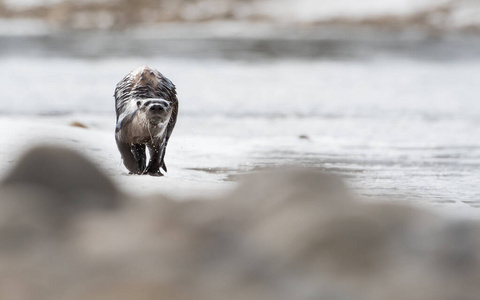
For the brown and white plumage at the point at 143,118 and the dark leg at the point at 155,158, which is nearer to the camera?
the brown and white plumage at the point at 143,118

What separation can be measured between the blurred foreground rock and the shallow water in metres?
3.96

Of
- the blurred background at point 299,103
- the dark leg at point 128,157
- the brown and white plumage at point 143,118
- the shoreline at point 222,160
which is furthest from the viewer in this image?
the blurred background at point 299,103

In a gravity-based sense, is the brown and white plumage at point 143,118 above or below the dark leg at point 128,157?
above

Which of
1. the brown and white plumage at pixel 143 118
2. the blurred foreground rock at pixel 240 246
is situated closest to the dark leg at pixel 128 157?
the brown and white plumage at pixel 143 118

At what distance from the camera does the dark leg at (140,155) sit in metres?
7.90

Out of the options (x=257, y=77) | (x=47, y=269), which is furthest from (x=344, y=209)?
(x=257, y=77)

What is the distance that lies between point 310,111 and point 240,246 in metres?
12.3

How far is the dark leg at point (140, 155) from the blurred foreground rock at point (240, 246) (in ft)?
15.5

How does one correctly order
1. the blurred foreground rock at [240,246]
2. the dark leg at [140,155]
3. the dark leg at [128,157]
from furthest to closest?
1. the dark leg at [140,155]
2. the dark leg at [128,157]
3. the blurred foreground rock at [240,246]

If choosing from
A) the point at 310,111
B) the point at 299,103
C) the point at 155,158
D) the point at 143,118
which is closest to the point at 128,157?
the point at 155,158

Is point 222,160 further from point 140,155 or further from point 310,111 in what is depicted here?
point 310,111

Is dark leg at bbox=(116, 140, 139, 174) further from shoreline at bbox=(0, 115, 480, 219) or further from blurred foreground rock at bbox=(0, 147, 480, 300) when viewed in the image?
blurred foreground rock at bbox=(0, 147, 480, 300)

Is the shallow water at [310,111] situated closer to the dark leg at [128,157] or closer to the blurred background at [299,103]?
the blurred background at [299,103]

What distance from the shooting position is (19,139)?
8.66 m
